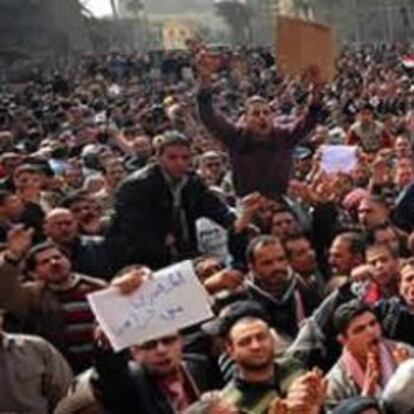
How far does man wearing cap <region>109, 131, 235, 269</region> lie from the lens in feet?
22.4

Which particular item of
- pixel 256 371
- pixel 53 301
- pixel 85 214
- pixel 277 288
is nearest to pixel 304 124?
pixel 85 214

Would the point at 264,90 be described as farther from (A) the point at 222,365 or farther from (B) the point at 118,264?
(A) the point at 222,365

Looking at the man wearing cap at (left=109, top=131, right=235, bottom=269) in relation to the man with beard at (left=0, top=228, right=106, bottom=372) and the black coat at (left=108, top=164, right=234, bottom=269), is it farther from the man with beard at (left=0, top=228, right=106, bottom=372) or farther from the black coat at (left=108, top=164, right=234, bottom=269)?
the man with beard at (left=0, top=228, right=106, bottom=372)

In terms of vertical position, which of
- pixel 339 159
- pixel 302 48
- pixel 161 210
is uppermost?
pixel 302 48

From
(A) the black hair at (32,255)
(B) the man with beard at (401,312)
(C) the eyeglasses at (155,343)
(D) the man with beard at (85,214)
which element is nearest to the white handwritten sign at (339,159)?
(D) the man with beard at (85,214)

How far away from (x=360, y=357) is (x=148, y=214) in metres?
2.09

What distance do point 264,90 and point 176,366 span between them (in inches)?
725

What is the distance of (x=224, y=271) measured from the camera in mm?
6145

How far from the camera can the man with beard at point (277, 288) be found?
237 inches

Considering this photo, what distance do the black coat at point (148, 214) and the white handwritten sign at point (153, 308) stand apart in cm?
170

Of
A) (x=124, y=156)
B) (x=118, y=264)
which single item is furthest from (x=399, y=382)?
(x=124, y=156)

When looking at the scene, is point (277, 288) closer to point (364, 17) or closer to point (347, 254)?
point (347, 254)

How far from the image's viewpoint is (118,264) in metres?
6.91

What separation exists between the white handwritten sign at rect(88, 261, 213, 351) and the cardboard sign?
3.85 metres
